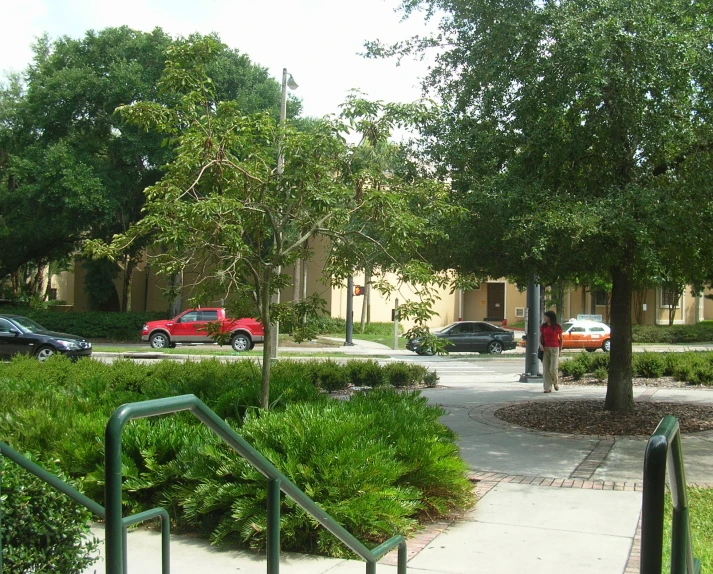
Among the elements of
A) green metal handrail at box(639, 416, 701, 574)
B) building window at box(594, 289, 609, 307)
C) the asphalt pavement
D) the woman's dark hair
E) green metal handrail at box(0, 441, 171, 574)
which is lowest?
the asphalt pavement

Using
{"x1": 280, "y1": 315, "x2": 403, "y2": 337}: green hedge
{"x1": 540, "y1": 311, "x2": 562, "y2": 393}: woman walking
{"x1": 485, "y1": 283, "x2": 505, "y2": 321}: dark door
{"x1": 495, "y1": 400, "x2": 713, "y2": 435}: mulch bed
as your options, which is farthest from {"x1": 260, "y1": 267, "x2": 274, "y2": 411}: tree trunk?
{"x1": 485, "y1": 283, "x2": 505, "y2": 321}: dark door

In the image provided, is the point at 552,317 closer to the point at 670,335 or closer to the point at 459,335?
the point at 459,335

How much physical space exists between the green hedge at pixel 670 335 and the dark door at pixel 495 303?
14881 mm

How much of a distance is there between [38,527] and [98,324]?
3300 cm

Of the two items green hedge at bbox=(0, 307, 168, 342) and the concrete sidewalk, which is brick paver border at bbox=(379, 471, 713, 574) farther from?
green hedge at bbox=(0, 307, 168, 342)

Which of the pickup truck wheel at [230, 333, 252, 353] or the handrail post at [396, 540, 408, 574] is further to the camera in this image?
the pickup truck wheel at [230, 333, 252, 353]

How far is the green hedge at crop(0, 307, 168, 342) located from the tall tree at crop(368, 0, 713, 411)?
27.0 metres

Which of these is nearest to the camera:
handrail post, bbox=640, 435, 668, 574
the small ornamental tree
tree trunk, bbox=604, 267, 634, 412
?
handrail post, bbox=640, 435, 668, 574

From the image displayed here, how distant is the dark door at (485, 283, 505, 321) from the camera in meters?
55.1

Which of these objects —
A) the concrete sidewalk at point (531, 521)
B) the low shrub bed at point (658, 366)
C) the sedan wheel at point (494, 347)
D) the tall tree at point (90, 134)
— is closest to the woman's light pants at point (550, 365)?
the low shrub bed at point (658, 366)

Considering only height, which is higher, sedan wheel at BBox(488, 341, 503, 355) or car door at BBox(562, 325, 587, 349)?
car door at BBox(562, 325, 587, 349)

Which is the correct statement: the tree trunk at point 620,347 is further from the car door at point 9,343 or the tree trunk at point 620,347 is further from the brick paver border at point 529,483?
the car door at point 9,343

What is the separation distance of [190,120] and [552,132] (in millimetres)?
4536

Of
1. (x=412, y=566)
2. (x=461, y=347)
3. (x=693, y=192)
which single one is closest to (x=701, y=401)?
(x=693, y=192)
